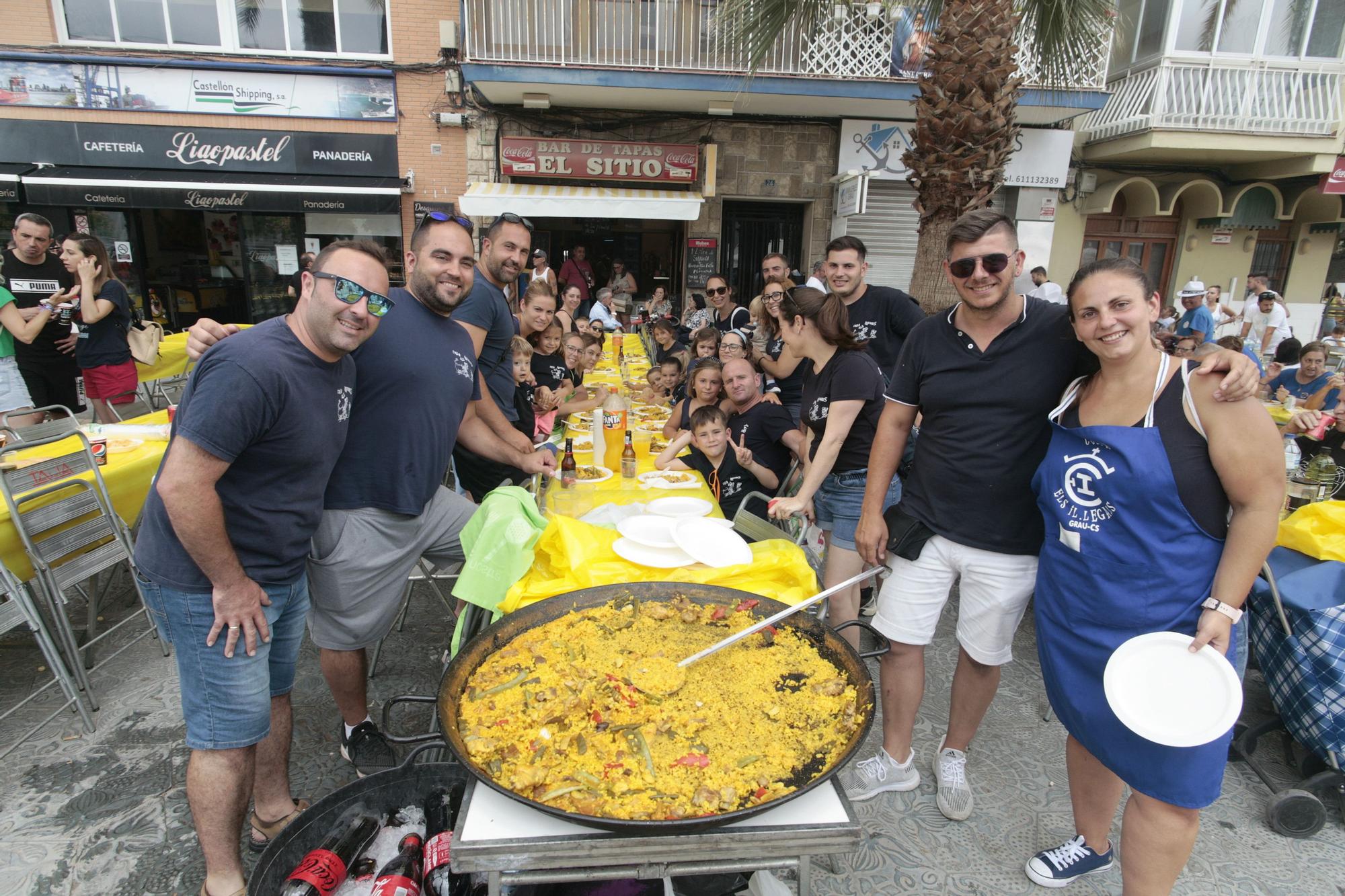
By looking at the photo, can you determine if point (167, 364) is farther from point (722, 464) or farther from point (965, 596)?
point (965, 596)

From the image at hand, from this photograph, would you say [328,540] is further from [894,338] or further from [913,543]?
[894,338]

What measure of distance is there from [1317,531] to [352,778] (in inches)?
177

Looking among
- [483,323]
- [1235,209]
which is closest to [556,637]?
[483,323]

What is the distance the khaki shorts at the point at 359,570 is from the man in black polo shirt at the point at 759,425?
197cm

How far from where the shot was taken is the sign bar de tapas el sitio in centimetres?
1220

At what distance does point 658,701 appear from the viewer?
197 cm

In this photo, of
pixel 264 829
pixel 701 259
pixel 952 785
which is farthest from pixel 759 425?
pixel 701 259

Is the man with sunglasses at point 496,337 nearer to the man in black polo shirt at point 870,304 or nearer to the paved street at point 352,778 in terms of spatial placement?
the paved street at point 352,778

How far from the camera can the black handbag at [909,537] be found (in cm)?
276

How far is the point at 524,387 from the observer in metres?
4.84

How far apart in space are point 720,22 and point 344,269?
608cm

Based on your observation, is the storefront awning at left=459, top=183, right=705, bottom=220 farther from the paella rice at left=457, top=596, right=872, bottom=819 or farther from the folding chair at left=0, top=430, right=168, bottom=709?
the paella rice at left=457, top=596, right=872, bottom=819

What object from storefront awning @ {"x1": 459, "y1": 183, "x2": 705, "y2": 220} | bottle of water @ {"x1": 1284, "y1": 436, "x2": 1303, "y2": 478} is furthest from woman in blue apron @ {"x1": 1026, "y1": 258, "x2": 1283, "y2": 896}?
storefront awning @ {"x1": 459, "y1": 183, "x2": 705, "y2": 220}

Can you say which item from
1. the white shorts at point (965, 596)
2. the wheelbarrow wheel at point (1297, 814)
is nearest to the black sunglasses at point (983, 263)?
the white shorts at point (965, 596)
